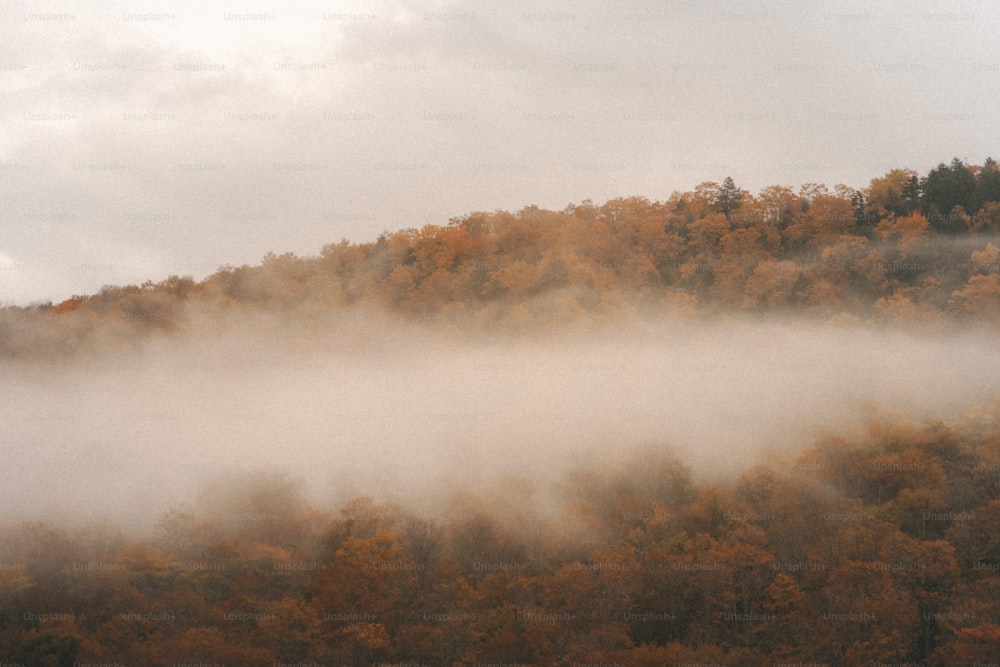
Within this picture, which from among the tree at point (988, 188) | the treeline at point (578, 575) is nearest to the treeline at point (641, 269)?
the tree at point (988, 188)

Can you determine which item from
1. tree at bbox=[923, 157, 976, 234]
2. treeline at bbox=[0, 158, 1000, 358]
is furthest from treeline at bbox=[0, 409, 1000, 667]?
tree at bbox=[923, 157, 976, 234]

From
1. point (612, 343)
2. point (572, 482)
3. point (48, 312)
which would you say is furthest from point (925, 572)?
point (48, 312)

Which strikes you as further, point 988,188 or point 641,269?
point 641,269

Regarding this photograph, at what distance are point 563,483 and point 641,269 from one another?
55157mm

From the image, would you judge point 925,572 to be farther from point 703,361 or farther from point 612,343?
point 612,343

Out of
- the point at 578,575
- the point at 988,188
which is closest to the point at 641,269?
the point at 988,188

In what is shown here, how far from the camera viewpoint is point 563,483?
94625 millimetres

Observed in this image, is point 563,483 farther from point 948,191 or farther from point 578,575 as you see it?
point 948,191

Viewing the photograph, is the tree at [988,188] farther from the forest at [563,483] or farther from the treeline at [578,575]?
the treeline at [578,575]

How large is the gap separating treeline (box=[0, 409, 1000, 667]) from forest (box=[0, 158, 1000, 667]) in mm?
249

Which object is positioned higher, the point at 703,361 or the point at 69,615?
the point at 703,361

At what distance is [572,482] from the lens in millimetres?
94250

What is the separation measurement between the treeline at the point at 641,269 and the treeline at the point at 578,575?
3577 cm

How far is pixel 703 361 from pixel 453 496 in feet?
156
